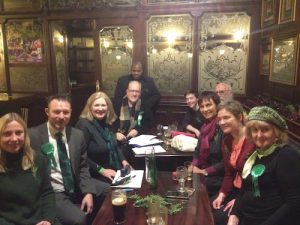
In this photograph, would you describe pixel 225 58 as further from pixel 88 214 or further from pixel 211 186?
pixel 88 214

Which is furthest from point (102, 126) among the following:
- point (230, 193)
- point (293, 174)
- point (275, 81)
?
point (275, 81)

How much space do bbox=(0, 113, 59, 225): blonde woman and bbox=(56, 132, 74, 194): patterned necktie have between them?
12.9 inches

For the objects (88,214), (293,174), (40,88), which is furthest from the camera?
(40,88)

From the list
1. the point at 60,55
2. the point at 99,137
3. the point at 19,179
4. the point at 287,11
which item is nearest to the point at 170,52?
the point at 287,11

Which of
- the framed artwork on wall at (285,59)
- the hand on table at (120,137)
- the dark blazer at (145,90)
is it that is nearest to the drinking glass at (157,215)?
the hand on table at (120,137)

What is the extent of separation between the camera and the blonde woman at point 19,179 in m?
1.76

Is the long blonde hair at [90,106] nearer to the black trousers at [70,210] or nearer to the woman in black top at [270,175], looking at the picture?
the black trousers at [70,210]

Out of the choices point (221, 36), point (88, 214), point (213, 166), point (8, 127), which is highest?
point (221, 36)

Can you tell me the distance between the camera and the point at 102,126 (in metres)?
2.81

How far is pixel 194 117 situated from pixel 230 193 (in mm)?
1609

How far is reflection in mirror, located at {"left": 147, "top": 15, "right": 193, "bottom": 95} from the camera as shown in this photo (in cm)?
502

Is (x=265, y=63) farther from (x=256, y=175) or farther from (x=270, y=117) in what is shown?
(x=256, y=175)

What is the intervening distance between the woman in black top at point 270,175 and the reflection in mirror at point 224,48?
329 centimetres

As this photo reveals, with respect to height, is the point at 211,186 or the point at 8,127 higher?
the point at 8,127
